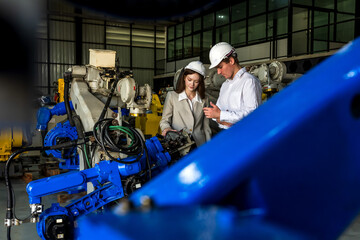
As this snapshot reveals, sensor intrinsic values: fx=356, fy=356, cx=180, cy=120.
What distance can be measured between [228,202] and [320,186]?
16 centimetres

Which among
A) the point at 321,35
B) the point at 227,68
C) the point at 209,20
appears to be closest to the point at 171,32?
the point at 209,20

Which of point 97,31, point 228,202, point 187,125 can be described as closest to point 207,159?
point 228,202

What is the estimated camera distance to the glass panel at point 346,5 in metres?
15.8

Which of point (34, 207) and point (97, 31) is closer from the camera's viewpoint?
point (34, 207)

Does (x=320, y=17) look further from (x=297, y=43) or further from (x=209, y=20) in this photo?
(x=209, y=20)

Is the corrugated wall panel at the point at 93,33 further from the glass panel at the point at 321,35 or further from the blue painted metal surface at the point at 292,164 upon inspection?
the blue painted metal surface at the point at 292,164

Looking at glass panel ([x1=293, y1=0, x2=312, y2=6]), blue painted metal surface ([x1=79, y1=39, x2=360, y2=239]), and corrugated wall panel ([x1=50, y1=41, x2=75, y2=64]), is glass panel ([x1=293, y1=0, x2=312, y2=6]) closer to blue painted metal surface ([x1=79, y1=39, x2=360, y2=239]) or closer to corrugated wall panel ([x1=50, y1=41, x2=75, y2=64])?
corrugated wall panel ([x1=50, y1=41, x2=75, y2=64])

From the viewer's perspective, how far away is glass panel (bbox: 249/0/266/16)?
648 inches

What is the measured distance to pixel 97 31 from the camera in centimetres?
2002

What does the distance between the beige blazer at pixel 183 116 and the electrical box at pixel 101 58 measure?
46.4 inches

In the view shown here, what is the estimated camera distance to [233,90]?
3.34 m

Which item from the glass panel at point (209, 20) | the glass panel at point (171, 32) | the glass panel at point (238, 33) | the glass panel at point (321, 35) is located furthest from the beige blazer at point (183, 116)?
the glass panel at point (171, 32)

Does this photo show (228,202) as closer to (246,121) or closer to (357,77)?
(246,121)

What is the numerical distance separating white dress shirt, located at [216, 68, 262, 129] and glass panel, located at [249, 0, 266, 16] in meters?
14.2
